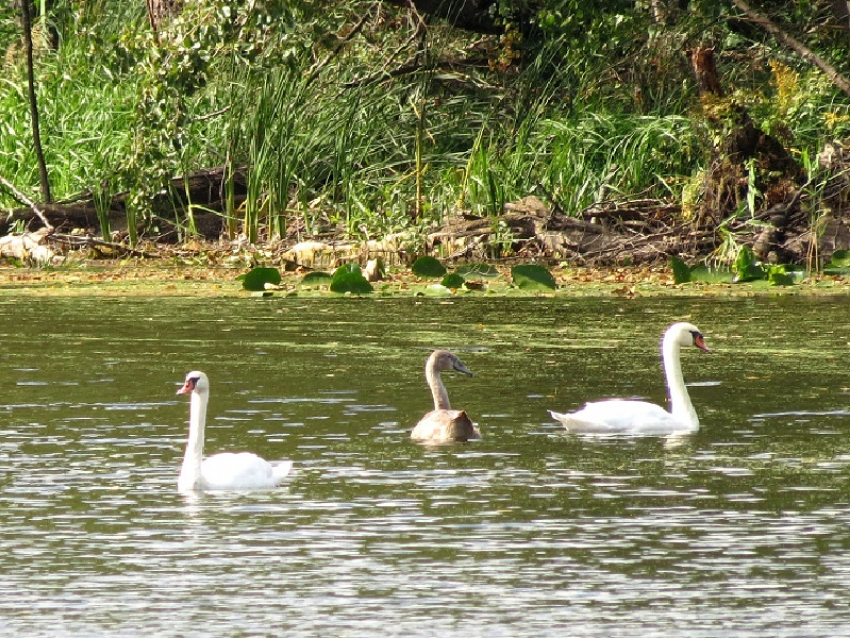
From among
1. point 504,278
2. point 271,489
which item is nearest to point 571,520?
point 271,489

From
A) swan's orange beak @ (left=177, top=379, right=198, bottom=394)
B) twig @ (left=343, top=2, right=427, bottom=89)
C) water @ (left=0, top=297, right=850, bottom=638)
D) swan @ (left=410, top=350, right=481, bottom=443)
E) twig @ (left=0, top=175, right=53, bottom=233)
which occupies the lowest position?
water @ (left=0, top=297, right=850, bottom=638)

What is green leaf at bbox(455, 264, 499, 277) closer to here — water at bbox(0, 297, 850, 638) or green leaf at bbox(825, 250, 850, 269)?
green leaf at bbox(825, 250, 850, 269)

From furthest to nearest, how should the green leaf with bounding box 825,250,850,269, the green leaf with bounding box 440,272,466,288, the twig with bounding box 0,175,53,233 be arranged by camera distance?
the twig with bounding box 0,175,53,233 → the green leaf with bounding box 825,250,850,269 → the green leaf with bounding box 440,272,466,288

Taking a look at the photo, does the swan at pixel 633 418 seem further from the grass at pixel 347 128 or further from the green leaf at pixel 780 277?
the grass at pixel 347 128

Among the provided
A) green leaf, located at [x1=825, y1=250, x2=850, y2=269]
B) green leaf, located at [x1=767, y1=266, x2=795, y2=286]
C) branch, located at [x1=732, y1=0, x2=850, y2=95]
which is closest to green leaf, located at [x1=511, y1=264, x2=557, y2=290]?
green leaf, located at [x1=767, y1=266, x2=795, y2=286]

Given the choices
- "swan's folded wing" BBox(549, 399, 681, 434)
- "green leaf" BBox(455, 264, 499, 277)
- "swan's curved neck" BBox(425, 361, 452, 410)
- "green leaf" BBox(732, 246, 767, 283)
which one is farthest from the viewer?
"green leaf" BBox(455, 264, 499, 277)

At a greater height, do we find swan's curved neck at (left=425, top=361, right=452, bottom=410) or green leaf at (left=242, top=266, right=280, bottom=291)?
green leaf at (left=242, top=266, right=280, bottom=291)

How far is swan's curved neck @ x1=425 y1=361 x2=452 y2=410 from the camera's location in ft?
33.6

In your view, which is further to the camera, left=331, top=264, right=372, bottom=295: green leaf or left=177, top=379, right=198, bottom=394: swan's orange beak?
left=331, top=264, right=372, bottom=295: green leaf

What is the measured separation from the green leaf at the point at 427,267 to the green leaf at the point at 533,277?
109cm

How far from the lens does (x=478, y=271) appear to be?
61.5 ft

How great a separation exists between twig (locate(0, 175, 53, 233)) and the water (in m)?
7.56

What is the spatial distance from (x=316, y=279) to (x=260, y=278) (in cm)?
81

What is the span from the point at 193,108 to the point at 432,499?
16038 millimetres
